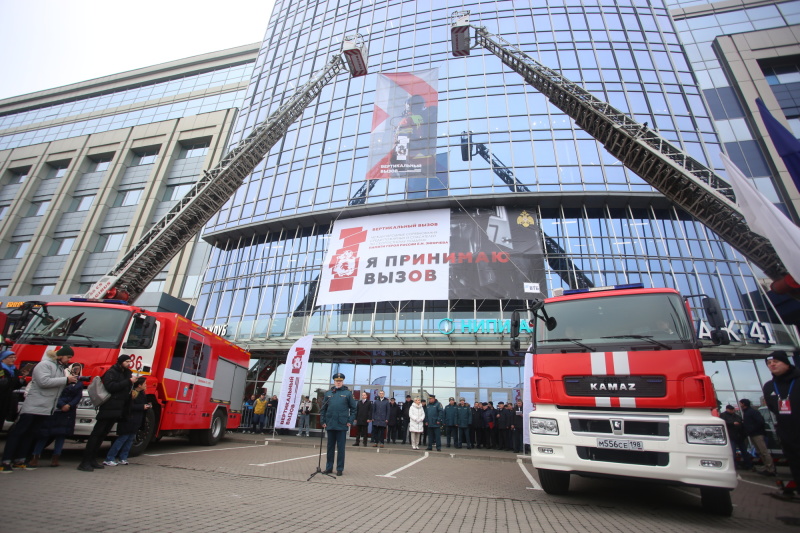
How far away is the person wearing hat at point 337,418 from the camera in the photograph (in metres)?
6.93

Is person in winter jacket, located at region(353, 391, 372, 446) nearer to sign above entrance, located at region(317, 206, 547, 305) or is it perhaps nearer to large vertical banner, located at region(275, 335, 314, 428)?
large vertical banner, located at region(275, 335, 314, 428)

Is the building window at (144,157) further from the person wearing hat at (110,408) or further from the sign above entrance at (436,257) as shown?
the person wearing hat at (110,408)

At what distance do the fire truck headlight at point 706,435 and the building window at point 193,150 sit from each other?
3511 centimetres

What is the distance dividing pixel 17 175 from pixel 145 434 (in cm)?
4536

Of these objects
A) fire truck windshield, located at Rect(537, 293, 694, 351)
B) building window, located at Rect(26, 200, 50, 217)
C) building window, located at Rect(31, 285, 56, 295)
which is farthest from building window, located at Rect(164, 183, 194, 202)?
fire truck windshield, located at Rect(537, 293, 694, 351)

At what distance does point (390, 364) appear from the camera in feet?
67.2

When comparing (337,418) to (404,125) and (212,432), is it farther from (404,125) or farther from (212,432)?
(404,125)

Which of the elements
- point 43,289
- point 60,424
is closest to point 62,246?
point 43,289

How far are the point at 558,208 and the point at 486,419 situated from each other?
12466mm

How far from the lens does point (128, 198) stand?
31.4 meters

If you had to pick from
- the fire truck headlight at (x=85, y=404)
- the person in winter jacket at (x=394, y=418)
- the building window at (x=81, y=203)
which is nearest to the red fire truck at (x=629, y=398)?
the fire truck headlight at (x=85, y=404)

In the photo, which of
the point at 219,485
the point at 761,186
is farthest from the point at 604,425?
the point at 761,186

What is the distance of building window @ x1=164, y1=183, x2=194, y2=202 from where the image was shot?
3036 centimetres

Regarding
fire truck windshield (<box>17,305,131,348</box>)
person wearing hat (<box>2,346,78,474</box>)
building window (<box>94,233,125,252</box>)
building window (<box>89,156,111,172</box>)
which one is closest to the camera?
person wearing hat (<box>2,346,78,474</box>)
